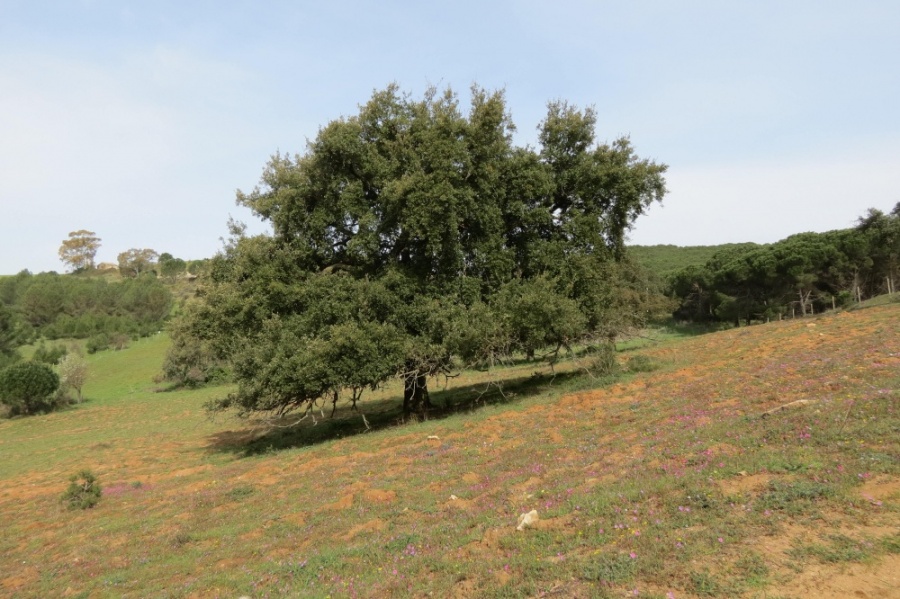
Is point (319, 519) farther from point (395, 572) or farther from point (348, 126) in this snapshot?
point (348, 126)

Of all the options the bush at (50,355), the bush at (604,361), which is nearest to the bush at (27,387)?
the bush at (50,355)

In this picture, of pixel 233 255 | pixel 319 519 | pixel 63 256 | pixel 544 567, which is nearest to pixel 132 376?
pixel 233 255

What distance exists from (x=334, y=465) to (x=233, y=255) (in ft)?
35.2

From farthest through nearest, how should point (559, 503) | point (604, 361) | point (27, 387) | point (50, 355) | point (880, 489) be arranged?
point (50, 355), point (27, 387), point (604, 361), point (559, 503), point (880, 489)

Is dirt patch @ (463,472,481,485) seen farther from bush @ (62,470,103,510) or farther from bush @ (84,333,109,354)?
bush @ (84,333,109,354)

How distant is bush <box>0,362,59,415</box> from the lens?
4228 centimetres

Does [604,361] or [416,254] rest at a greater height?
[416,254]

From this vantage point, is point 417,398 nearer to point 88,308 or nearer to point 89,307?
point 88,308

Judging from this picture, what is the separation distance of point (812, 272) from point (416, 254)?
148ft

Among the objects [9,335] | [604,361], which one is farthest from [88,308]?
[604,361]

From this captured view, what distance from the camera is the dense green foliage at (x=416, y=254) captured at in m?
16.8

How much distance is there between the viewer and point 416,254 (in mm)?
19094

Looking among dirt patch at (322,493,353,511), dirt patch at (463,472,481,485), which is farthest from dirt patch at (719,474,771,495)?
dirt patch at (322,493,353,511)

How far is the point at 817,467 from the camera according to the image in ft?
22.0
